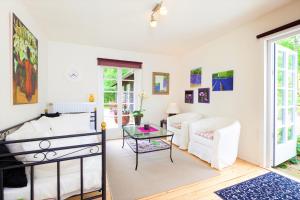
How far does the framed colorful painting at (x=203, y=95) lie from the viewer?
3537 mm

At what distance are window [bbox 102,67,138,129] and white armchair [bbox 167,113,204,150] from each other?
4.33ft

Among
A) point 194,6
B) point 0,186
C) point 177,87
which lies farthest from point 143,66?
point 0,186

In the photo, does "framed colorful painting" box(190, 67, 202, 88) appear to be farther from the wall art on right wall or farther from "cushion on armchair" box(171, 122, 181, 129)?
"cushion on armchair" box(171, 122, 181, 129)

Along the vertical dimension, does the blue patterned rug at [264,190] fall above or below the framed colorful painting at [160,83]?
below

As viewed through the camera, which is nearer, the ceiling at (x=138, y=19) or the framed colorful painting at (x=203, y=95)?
the ceiling at (x=138, y=19)

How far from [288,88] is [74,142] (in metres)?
3.49

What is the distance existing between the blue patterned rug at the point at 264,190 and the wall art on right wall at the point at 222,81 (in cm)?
163

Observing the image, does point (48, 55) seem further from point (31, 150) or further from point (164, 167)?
point (164, 167)

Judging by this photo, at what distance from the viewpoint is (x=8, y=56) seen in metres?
1.60

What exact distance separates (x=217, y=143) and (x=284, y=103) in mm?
1455

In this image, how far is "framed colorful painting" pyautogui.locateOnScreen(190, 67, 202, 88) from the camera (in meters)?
3.81

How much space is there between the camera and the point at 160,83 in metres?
4.51

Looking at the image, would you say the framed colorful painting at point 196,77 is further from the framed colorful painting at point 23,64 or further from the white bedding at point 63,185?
the framed colorful painting at point 23,64

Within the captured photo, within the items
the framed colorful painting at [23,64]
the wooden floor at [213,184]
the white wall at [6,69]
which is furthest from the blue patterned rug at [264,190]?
the framed colorful painting at [23,64]
